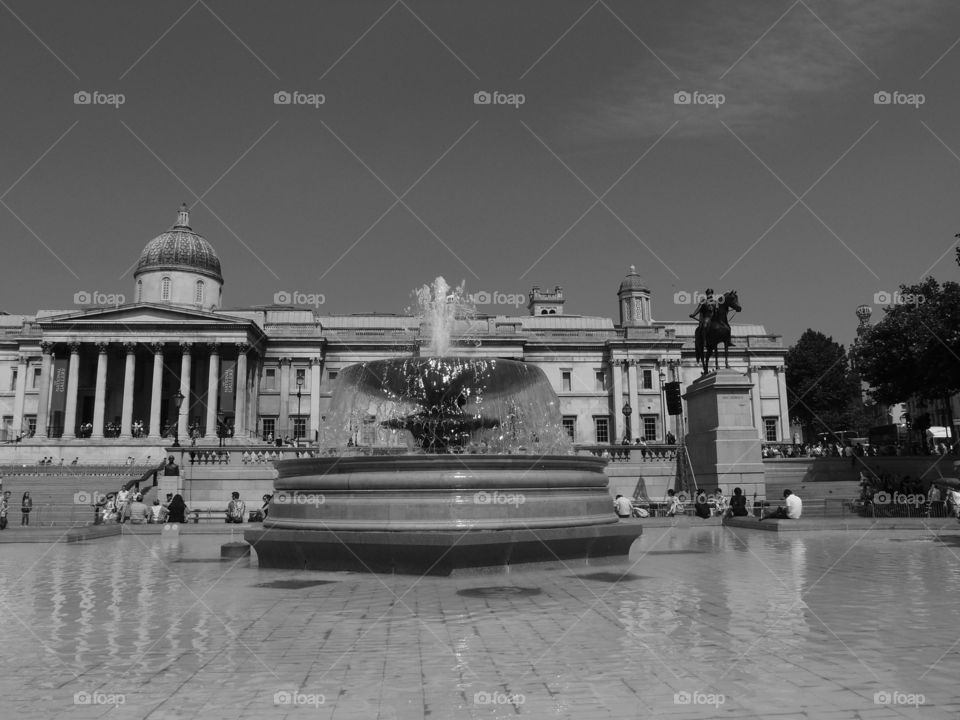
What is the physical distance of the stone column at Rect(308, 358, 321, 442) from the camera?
64.1 metres

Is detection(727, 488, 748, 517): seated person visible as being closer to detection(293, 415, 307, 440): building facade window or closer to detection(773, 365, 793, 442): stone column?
detection(293, 415, 307, 440): building facade window

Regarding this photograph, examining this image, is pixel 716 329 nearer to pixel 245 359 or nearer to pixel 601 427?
pixel 245 359

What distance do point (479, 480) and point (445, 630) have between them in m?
4.08

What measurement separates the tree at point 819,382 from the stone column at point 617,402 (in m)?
19.5

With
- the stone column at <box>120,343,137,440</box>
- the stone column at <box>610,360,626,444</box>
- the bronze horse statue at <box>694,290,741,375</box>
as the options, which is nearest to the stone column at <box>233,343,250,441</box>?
the stone column at <box>120,343,137,440</box>

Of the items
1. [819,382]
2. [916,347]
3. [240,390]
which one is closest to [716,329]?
[916,347]

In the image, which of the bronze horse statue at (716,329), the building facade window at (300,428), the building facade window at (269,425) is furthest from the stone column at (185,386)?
the bronze horse statue at (716,329)

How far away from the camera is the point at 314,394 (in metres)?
64.1

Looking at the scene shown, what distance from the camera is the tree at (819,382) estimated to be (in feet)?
253

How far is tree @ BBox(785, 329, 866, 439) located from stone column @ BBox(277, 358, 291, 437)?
153 ft

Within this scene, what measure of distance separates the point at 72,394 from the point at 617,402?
41.6m

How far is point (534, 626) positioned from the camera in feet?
23.3

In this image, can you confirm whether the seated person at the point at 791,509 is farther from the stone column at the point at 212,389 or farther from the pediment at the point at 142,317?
the pediment at the point at 142,317

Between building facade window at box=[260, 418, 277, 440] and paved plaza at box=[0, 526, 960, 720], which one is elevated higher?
building facade window at box=[260, 418, 277, 440]
